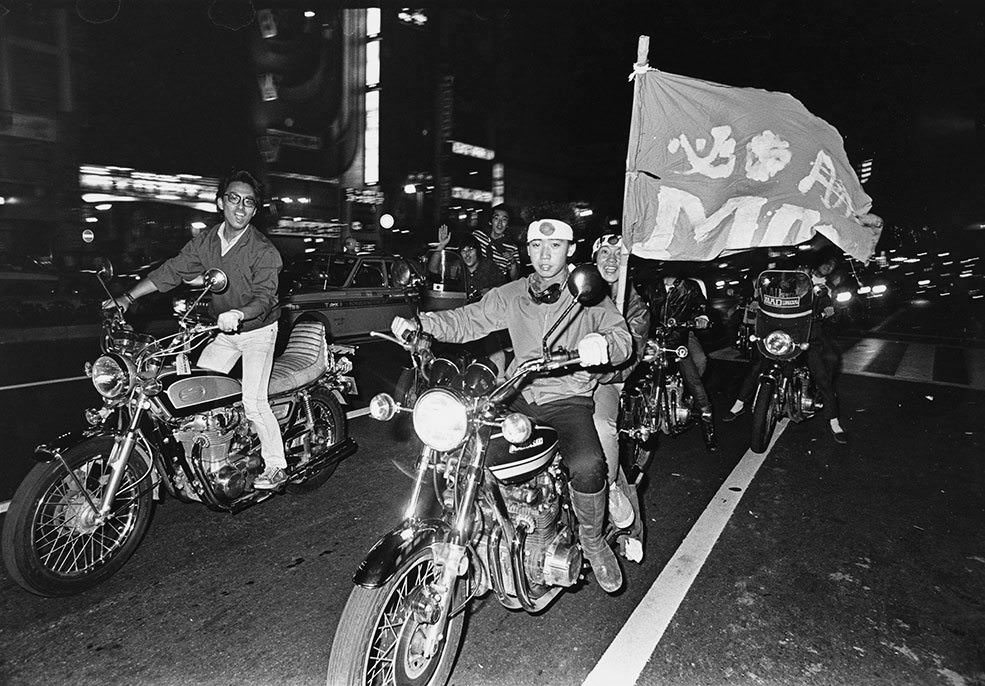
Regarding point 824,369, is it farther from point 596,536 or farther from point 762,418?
point 596,536

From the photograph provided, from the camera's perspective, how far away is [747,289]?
859 cm

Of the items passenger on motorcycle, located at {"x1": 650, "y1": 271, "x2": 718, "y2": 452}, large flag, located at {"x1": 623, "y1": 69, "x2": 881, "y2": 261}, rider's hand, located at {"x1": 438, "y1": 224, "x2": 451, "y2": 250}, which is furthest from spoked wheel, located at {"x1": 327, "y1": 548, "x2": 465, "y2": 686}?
rider's hand, located at {"x1": 438, "y1": 224, "x2": 451, "y2": 250}

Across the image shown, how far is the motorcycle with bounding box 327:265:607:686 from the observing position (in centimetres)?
239

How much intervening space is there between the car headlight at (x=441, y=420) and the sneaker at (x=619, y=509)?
169 centimetres

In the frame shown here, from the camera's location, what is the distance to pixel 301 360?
5.20 meters

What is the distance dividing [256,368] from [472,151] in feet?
140

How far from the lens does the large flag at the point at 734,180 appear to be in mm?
5164

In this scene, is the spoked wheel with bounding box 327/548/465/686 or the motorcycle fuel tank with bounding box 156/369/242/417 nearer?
the spoked wheel with bounding box 327/548/465/686

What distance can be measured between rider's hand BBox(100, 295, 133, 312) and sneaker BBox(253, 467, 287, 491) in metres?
1.53

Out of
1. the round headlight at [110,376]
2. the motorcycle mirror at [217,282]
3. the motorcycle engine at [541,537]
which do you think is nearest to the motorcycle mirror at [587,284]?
the motorcycle engine at [541,537]

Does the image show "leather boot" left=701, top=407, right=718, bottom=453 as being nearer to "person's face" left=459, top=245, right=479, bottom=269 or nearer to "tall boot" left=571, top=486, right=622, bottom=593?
"tall boot" left=571, top=486, right=622, bottom=593

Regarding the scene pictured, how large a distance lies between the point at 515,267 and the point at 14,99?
2419 cm

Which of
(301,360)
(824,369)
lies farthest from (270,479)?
(824,369)

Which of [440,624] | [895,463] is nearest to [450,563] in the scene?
[440,624]
